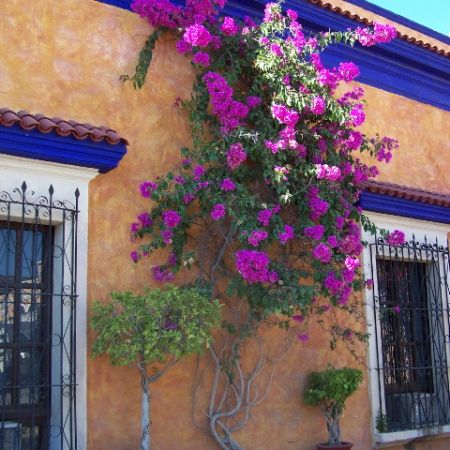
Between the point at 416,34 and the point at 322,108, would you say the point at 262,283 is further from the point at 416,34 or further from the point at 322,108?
the point at 416,34

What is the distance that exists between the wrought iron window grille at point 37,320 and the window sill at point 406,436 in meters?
3.12

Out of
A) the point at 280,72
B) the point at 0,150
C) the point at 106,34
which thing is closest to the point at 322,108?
the point at 280,72

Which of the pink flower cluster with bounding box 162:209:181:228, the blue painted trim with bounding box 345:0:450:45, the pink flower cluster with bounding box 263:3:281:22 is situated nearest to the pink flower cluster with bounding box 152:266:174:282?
the pink flower cluster with bounding box 162:209:181:228

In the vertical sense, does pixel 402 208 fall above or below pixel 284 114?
below

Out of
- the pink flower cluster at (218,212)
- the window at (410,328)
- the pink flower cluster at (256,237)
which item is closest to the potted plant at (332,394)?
the window at (410,328)

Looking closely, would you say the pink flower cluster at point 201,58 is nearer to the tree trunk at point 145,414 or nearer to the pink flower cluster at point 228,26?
the pink flower cluster at point 228,26

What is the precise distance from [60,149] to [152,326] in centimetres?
144

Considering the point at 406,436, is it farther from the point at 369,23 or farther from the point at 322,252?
the point at 369,23

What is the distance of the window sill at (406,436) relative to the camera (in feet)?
22.5

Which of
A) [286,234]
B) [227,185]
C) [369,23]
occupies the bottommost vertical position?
[286,234]

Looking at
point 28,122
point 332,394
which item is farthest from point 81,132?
point 332,394

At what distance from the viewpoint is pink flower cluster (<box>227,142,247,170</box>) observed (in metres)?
5.89

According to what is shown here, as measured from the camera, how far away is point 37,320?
5.22 m

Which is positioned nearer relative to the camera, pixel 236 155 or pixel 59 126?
pixel 59 126
